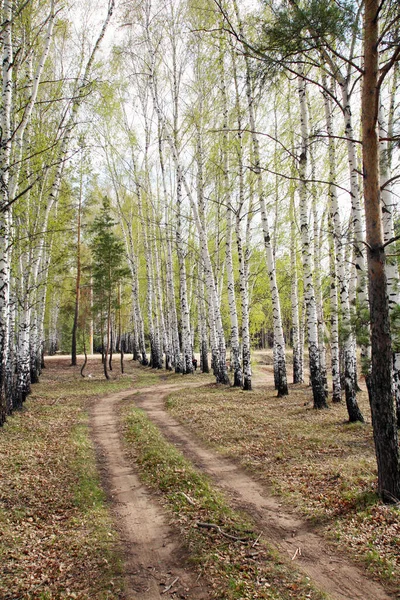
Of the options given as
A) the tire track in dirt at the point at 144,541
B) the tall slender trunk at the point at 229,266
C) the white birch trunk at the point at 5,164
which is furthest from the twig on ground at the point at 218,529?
the tall slender trunk at the point at 229,266

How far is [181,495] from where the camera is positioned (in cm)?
625

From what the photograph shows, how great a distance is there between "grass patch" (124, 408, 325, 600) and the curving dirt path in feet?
0.60

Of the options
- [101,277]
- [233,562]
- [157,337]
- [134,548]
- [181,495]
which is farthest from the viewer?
[157,337]

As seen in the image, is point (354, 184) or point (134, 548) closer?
point (134, 548)

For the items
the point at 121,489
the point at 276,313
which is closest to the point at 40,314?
the point at 276,313

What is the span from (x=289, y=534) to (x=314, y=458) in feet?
9.27

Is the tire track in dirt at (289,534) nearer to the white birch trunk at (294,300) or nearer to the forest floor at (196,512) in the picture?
the forest floor at (196,512)

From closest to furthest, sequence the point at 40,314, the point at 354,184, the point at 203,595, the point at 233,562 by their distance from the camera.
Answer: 1. the point at 203,595
2. the point at 233,562
3. the point at 354,184
4. the point at 40,314

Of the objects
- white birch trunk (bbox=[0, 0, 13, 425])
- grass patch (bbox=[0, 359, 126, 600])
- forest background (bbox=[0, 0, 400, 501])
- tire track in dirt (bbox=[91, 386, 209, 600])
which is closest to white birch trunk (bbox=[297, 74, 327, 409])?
forest background (bbox=[0, 0, 400, 501])

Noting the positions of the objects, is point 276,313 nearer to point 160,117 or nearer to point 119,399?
point 119,399

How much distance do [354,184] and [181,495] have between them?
27.8 feet

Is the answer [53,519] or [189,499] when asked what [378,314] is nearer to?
[189,499]

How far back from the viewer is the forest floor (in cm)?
419

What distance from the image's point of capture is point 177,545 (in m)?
4.89
